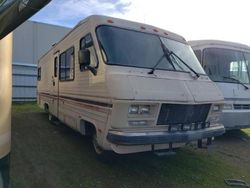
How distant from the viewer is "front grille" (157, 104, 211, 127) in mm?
4387

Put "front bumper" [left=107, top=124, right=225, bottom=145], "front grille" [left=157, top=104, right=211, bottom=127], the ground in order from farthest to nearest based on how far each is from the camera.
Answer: the ground → "front grille" [left=157, top=104, right=211, bottom=127] → "front bumper" [left=107, top=124, right=225, bottom=145]

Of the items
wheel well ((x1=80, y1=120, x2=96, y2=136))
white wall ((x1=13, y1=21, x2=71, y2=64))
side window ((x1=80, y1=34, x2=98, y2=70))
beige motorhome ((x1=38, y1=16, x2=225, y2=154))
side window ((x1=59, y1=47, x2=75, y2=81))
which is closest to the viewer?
beige motorhome ((x1=38, y1=16, x2=225, y2=154))

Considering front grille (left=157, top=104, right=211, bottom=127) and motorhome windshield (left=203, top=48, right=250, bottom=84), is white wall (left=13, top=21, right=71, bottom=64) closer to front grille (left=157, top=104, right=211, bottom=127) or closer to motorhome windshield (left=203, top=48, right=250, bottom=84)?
motorhome windshield (left=203, top=48, right=250, bottom=84)

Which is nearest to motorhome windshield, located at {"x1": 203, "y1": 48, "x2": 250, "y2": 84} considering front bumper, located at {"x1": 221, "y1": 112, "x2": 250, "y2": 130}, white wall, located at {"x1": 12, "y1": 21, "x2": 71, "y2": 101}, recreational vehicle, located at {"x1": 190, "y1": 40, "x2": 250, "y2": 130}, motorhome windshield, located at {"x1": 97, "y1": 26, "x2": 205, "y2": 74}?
recreational vehicle, located at {"x1": 190, "y1": 40, "x2": 250, "y2": 130}

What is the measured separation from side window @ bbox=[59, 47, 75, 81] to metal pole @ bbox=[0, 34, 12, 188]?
11.2 feet

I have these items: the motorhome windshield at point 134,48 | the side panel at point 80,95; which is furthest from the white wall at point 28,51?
the motorhome windshield at point 134,48

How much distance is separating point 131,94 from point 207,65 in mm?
4409

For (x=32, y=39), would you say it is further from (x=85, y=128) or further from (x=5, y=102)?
(x=5, y=102)

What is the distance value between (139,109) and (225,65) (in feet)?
15.3

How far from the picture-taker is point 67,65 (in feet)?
22.9

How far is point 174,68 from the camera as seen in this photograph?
5.10 m

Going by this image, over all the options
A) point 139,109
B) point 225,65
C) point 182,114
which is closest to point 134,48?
point 139,109

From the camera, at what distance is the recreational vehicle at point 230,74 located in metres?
7.45

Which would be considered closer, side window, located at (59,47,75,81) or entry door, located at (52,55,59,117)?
side window, located at (59,47,75,81)
